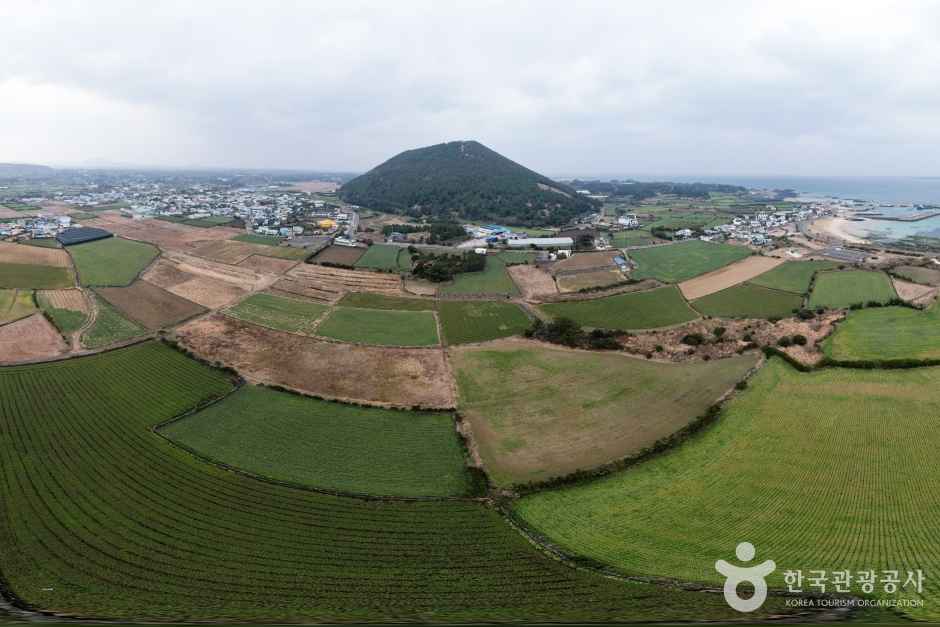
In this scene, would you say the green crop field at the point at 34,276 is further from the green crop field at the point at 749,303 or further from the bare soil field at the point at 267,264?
the green crop field at the point at 749,303

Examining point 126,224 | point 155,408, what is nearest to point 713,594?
point 155,408

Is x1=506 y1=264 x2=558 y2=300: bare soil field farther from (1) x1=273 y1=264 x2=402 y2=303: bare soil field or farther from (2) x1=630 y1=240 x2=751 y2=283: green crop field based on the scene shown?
(1) x1=273 y1=264 x2=402 y2=303: bare soil field

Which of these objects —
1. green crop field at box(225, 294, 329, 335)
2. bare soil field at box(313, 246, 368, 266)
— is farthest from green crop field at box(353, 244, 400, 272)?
green crop field at box(225, 294, 329, 335)

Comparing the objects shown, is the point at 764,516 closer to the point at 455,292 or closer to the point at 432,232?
the point at 455,292

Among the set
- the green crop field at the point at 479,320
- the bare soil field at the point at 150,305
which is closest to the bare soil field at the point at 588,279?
the green crop field at the point at 479,320

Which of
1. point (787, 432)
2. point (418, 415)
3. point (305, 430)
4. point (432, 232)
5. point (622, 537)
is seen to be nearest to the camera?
point (622, 537)

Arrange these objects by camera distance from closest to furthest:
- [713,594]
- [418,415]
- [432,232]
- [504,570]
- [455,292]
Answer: [713,594] → [504,570] → [418,415] → [455,292] → [432,232]
